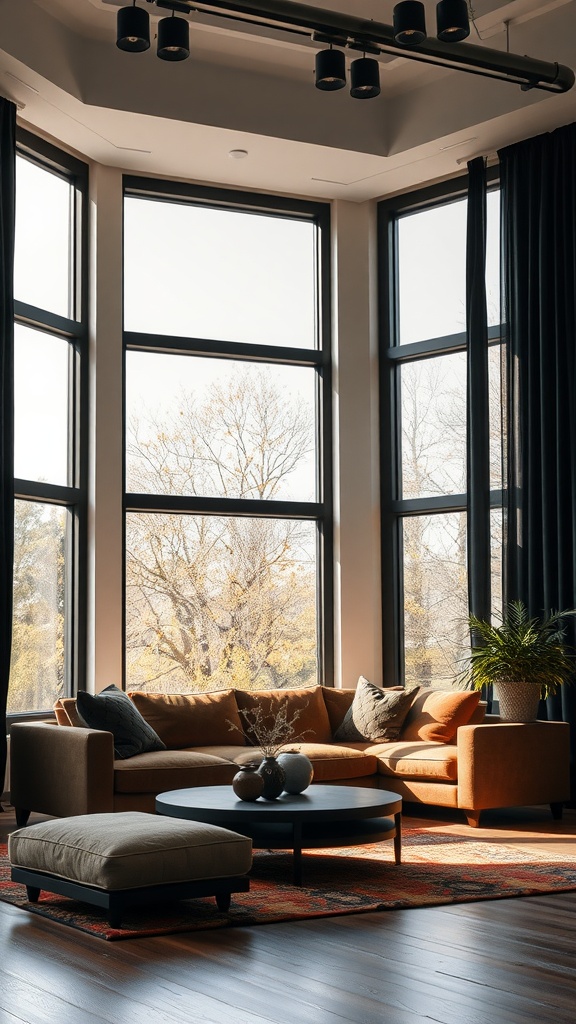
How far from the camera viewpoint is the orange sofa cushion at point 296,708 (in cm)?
795

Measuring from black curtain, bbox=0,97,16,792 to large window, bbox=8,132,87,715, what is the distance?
0.35 meters

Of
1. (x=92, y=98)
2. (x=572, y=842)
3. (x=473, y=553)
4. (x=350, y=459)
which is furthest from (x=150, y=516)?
(x=572, y=842)

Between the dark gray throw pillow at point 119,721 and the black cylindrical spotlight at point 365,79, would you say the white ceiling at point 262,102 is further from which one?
the dark gray throw pillow at point 119,721

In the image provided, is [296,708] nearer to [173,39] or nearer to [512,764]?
[512,764]

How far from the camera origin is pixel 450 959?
378cm

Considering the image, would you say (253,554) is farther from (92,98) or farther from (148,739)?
(92,98)

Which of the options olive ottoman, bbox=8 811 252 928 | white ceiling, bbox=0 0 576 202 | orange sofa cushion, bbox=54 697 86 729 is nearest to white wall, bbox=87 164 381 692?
white ceiling, bbox=0 0 576 202

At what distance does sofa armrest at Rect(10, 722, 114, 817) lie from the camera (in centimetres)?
622

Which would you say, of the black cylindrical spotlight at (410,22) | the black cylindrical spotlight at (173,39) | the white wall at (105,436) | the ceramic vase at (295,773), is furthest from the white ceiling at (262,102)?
the ceramic vase at (295,773)

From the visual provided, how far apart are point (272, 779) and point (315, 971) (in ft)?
5.93

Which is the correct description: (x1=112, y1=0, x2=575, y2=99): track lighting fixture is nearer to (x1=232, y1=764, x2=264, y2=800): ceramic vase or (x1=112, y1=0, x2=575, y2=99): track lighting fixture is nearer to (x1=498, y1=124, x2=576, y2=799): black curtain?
(x1=498, y1=124, x2=576, y2=799): black curtain

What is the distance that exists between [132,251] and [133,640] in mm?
2995

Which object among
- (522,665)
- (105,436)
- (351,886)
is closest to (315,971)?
(351,886)

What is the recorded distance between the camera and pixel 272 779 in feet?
17.8
